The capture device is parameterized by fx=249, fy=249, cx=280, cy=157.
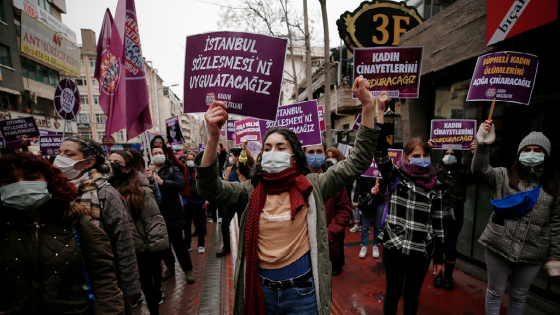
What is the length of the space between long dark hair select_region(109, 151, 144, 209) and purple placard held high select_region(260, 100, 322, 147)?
2512 millimetres

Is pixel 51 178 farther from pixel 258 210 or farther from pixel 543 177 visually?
pixel 543 177

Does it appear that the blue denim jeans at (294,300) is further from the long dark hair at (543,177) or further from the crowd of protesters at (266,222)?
the long dark hair at (543,177)

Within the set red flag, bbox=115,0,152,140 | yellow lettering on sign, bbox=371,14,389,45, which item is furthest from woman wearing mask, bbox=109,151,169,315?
yellow lettering on sign, bbox=371,14,389,45

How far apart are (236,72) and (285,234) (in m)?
1.55

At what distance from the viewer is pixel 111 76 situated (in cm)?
336

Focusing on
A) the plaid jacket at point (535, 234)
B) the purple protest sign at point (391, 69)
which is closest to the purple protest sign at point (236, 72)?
the purple protest sign at point (391, 69)

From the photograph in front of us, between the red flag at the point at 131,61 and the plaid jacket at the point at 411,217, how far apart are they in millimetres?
2984

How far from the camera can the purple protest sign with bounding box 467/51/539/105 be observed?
315cm

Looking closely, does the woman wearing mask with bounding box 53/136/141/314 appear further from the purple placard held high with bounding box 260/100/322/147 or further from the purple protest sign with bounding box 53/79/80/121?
the purple protest sign with bounding box 53/79/80/121

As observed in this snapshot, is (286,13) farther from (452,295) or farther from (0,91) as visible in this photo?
(0,91)

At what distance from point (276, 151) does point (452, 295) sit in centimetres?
395

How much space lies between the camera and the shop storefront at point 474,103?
3592 mm

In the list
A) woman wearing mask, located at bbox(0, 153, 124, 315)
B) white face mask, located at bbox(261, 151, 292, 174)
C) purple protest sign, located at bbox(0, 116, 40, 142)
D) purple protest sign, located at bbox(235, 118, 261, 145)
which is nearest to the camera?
woman wearing mask, located at bbox(0, 153, 124, 315)

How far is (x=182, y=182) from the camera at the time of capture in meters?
4.11
